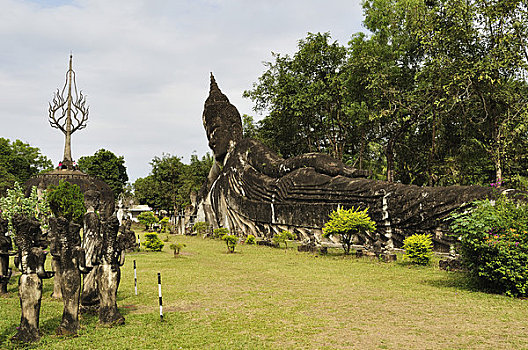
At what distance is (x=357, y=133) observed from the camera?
31359 millimetres

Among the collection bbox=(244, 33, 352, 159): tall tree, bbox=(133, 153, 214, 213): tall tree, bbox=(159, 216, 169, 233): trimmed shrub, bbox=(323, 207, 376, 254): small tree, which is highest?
bbox=(244, 33, 352, 159): tall tree

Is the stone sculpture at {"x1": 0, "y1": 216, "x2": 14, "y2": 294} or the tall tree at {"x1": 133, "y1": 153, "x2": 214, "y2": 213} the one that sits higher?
the tall tree at {"x1": 133, "y1": 153, "x2": 214, "y2": 213}

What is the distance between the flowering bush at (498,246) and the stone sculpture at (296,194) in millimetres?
4428

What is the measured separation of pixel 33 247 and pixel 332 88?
24.0 metres

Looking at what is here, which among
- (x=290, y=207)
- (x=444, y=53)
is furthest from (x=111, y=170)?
(x=444, y=53)

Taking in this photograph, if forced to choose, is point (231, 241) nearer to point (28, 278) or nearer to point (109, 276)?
point (109, 276)

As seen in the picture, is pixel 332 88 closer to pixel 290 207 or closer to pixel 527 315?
pixel 290 207

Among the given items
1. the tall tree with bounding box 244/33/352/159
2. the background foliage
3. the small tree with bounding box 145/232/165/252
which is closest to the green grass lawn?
the small tree with bounding box 145/232/165/252

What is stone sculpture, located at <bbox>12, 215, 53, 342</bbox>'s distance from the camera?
590 cm

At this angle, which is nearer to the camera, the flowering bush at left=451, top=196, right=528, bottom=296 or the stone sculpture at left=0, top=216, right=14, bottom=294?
the flowering bush at left=451, top=196, right=528, bottom=296

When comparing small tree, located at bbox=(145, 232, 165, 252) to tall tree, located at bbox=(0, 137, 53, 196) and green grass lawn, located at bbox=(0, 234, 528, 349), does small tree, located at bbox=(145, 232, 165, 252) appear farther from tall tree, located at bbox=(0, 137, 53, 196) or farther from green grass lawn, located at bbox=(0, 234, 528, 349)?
tall tree, located at bbox=(0, 137, 53, 196)

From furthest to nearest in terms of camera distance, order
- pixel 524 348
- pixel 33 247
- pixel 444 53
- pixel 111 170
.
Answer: pixel 111 170, pixel 444 53, pixel 33 247, pixel 524 348

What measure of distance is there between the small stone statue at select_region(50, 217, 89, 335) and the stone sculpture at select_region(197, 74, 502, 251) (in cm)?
1019

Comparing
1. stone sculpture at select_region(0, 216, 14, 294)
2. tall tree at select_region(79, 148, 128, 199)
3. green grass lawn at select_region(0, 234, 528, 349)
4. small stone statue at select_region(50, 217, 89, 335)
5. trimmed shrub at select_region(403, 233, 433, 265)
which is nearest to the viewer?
green grass lawn at select_region(0, 234, 528, 349)
